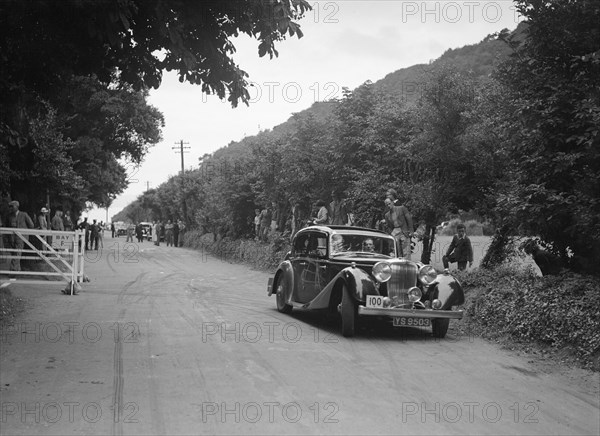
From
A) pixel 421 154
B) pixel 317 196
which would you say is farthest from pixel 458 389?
pixel 317 196

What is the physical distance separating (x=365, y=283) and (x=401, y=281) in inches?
27.5

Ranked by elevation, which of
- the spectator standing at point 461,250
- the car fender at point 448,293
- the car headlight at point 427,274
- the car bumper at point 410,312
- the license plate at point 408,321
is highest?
the spectator standing at point 461,250

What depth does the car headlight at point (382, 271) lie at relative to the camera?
977cm

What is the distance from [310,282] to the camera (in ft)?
36.8

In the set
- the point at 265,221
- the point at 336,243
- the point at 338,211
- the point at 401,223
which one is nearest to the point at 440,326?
the point at 336,243

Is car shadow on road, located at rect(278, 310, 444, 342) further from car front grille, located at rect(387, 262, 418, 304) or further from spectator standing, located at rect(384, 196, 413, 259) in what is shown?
spectator standing, located at rect(384, 196, 413, 259)

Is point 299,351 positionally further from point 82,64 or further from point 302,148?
point 302,148

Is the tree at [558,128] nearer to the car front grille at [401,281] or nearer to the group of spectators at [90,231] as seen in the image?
the car front grille at [401,281]

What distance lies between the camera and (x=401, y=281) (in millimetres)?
9883

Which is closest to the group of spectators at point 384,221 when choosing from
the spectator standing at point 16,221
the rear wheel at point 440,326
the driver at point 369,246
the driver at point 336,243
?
the driver at point 369,246

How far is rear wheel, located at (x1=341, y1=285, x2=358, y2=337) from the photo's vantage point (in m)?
9.50

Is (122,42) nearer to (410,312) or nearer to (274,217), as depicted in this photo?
(410,312)

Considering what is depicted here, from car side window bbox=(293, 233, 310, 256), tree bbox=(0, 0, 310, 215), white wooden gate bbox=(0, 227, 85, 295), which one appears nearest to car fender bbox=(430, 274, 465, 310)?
car side window bbox=(293, 233, 310, 256)

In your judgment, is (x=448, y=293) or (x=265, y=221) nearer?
(x=448, y=293)
